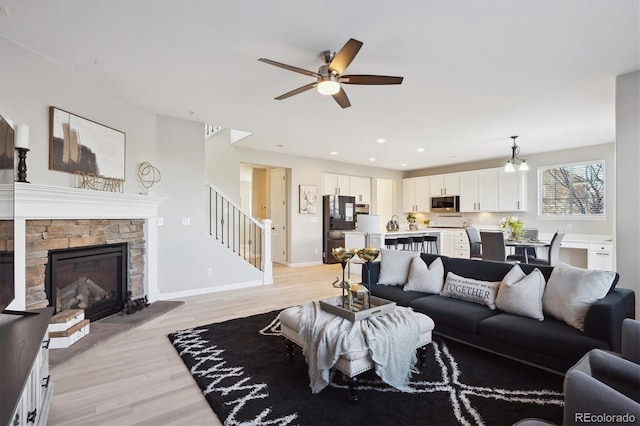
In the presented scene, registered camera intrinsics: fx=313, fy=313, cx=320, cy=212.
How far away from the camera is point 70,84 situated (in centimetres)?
327

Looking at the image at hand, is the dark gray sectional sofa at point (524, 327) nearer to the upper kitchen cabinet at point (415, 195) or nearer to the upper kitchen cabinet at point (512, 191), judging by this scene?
the upper kitchen cabinet at point (512, 191)

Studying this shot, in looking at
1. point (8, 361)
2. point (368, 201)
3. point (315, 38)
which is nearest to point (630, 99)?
point (315, 38)

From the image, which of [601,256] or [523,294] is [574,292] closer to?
[523,294]

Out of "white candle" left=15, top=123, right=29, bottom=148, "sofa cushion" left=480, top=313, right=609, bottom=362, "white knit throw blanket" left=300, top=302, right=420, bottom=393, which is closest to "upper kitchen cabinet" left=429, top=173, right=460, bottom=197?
"sofa cushion" left=480, top=313, right=609, bottom=362

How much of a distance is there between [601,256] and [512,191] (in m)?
2.27

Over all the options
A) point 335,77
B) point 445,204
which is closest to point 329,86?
point 335,77

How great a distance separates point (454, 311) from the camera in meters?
2.88

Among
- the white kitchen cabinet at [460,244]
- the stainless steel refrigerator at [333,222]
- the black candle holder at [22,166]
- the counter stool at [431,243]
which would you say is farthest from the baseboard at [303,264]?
the black candle holder at [22,166]

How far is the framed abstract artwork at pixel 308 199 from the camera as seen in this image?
7.67m

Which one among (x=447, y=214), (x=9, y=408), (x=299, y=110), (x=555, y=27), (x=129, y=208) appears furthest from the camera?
(x=447, y=214)

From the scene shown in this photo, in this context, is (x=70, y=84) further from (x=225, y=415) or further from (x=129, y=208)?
(x=225, y=415)

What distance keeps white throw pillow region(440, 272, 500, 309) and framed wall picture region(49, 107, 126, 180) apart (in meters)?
4.13

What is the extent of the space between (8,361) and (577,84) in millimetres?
5156

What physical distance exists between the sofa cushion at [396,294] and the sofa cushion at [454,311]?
0.11 meters
